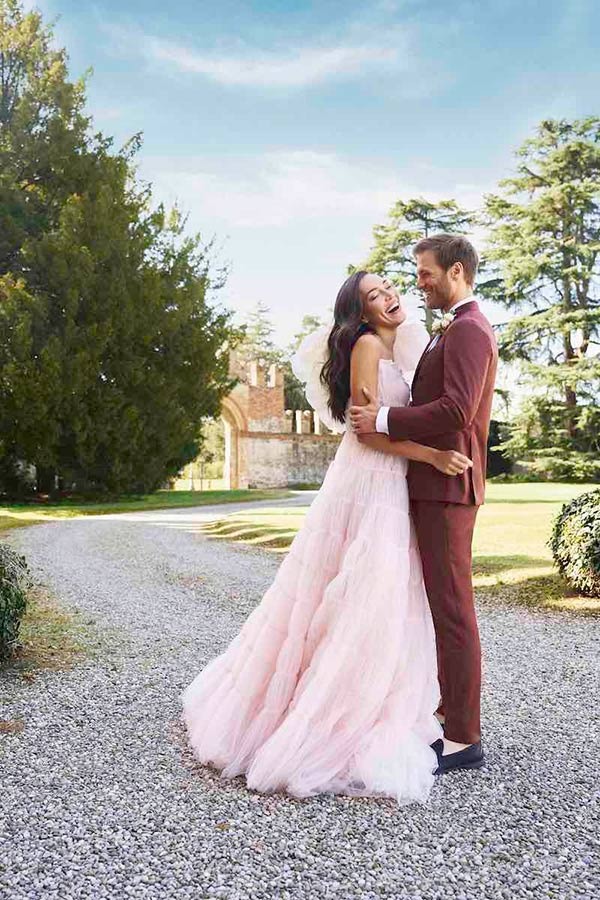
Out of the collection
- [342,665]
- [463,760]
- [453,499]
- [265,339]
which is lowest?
[463,760]

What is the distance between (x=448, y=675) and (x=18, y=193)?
60.1 ft

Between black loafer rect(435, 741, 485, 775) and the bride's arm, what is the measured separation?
103cm

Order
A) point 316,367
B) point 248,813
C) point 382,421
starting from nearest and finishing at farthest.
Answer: point 248,813 < point 382,421 < point 316,367

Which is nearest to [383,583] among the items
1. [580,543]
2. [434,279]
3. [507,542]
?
[434,279]

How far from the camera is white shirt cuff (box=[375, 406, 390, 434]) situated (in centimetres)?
264

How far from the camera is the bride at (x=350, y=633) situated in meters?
2.58

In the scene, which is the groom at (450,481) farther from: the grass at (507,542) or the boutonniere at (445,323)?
the grass at (507,542)

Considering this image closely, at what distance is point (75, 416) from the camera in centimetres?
1744

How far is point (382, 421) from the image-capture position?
8.69 feet

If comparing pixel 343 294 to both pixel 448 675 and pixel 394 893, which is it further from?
pixel 394 893

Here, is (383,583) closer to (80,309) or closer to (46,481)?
(80,309)

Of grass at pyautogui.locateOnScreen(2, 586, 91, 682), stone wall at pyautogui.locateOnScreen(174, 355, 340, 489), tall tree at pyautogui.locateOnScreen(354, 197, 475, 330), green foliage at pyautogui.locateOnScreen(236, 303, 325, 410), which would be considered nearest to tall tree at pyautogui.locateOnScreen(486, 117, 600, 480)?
tall tree at pyautogui.locateOnScreen(354, 197, 475, 330)

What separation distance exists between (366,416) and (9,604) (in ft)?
8.46

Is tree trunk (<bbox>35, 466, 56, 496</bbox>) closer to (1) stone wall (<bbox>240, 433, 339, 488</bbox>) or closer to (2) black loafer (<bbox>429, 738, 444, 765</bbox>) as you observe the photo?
(1) stone wall (<bbox>240, 433, 339, 488</bbox>)
